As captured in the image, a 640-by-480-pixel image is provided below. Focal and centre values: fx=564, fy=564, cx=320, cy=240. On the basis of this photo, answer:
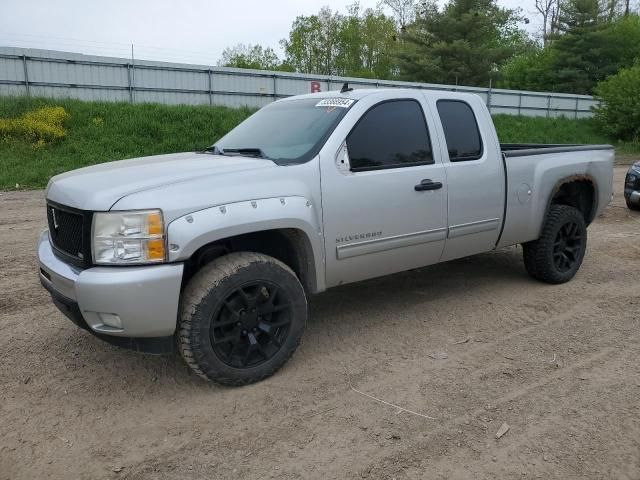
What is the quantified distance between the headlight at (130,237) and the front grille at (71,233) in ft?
0.28

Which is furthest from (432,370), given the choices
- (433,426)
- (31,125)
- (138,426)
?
(31,125)

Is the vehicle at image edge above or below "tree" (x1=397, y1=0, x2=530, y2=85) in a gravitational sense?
below

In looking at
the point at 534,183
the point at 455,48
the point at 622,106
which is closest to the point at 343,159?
the point at 534,183

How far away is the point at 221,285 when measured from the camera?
323 cm

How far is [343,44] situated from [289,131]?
6084 centimetres

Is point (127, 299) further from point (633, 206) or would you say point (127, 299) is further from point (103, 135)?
point (103, 135)

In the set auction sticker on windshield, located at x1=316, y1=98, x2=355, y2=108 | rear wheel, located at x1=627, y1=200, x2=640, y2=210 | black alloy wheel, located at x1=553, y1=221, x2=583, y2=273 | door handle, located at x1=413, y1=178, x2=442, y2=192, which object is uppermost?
auction sticker on windshield, located at x1=316, y1=98, x2=355, y2=108

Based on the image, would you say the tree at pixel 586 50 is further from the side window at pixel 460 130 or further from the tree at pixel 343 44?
the side window at pixel 460 130

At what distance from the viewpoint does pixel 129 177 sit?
11.0 ft

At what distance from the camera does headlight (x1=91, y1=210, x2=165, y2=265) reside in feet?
9.92

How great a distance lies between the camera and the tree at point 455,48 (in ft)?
119

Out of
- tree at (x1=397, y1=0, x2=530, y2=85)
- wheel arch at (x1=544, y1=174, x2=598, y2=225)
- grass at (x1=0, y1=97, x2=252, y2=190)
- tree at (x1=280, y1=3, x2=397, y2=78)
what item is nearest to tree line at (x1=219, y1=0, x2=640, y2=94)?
tree at (x1=397, y1=0, x2=530, y2=85)

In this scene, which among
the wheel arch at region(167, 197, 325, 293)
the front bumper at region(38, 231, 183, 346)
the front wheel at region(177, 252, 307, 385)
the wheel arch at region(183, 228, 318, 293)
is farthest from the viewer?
the wheel arch at region(183, 228, 318, 293)

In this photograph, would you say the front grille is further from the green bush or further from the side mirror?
the green bush
